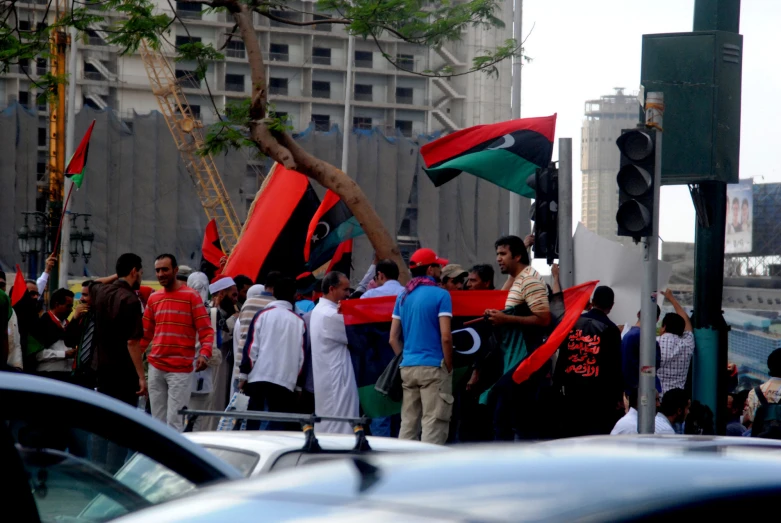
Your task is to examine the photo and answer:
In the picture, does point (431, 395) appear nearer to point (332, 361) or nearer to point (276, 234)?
point (332, 361)

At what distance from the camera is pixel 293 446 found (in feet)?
14.6

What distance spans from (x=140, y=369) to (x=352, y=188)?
12.1 ft

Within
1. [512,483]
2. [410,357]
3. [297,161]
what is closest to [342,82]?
[297,161]

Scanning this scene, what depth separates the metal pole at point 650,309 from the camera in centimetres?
809

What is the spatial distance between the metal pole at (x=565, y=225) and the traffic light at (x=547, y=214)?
0.60 ft

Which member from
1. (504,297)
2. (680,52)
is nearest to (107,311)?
(504,297)

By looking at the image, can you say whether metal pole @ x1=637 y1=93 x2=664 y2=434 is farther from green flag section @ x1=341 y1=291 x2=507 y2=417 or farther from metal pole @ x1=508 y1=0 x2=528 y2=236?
metal pole @ x1=508 y1=0 x2=528 y2=236

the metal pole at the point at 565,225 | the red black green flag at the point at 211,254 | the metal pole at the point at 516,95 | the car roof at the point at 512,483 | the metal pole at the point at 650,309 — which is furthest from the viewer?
the red black green flag at the point at 211,254

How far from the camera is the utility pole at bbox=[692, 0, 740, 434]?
378 inches

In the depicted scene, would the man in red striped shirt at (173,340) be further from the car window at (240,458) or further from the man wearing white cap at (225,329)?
the car window at (240,458)

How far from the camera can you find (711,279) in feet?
31.5

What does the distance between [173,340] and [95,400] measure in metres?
6.86

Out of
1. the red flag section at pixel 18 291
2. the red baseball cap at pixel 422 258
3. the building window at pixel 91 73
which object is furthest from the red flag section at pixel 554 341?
the building window at pixel 91 73

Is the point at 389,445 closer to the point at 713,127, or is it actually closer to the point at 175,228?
the point at 713,127
